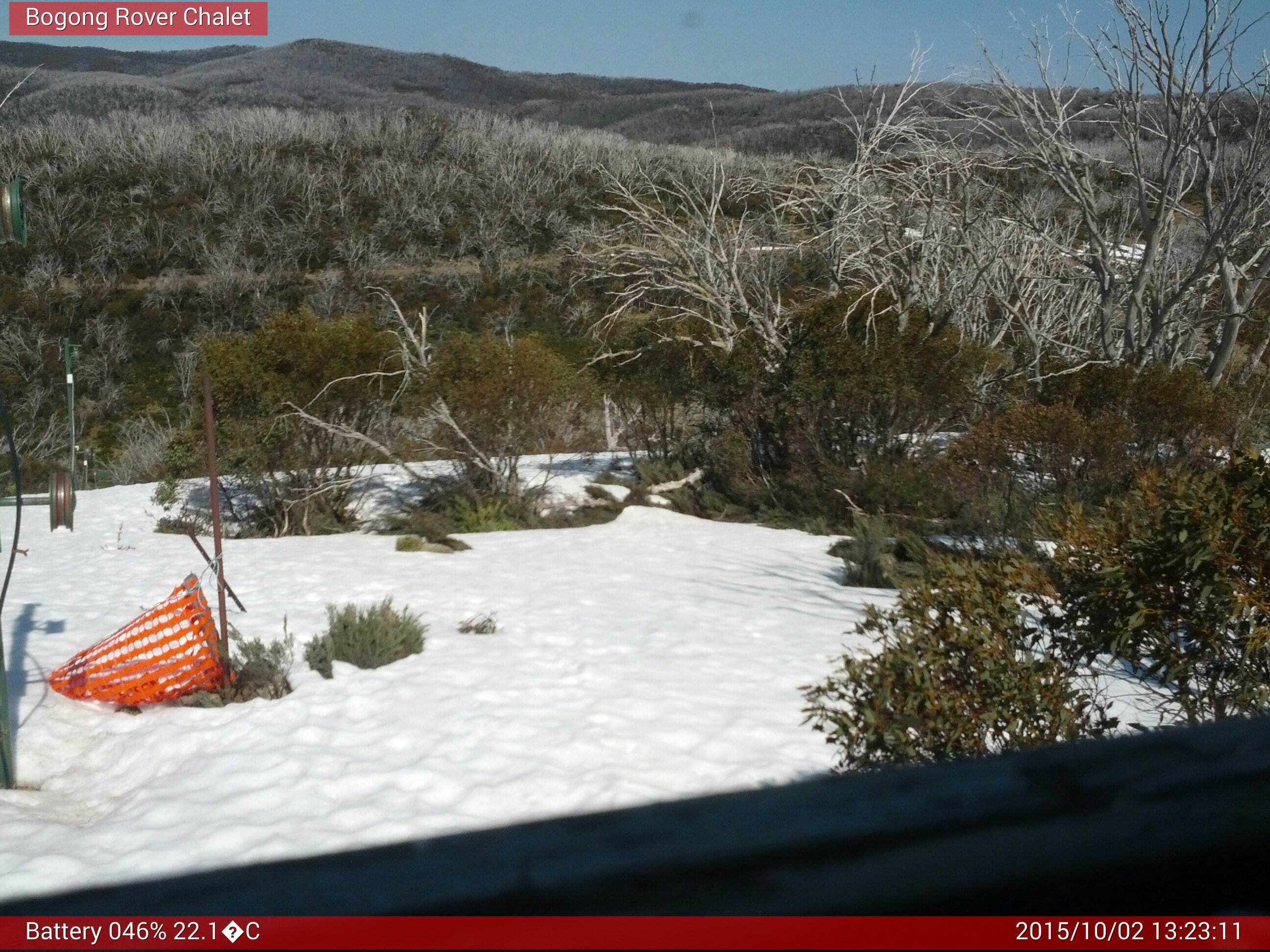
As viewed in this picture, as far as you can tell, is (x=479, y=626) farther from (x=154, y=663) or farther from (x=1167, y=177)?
(x=1167, y=177)

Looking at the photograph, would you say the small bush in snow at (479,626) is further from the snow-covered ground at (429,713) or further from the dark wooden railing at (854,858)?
the dark wooden railing at (854,858)

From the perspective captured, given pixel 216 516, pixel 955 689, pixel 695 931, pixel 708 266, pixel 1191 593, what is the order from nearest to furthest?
pixel 695 931 < pixel 955 689 < pixel 1191 593 < pixel 216 516 < pixel 708 266

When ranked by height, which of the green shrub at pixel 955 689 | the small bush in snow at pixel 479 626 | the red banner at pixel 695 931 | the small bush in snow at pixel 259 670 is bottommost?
the small bush in snow at pixel 479 626

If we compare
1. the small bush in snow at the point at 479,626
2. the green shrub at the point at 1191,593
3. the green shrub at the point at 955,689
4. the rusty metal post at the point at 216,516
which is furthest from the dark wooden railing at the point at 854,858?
the small bush in snow at the point at 479,626

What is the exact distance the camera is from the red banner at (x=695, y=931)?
71 cm

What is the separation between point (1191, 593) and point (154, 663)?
15.9ft

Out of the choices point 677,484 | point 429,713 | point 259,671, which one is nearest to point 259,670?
point 259,671

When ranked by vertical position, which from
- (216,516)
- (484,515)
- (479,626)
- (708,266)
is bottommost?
(484,515)

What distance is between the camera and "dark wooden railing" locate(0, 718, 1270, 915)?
77 cm

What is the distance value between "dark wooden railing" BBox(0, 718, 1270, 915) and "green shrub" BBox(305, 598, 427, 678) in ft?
17.7

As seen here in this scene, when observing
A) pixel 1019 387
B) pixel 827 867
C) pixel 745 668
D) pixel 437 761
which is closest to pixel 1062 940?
pixel 827 867

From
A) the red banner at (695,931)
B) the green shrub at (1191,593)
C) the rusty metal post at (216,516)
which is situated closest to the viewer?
the red banner at (695,931)

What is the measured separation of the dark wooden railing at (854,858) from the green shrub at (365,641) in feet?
17.7

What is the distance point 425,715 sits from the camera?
5.34 m
